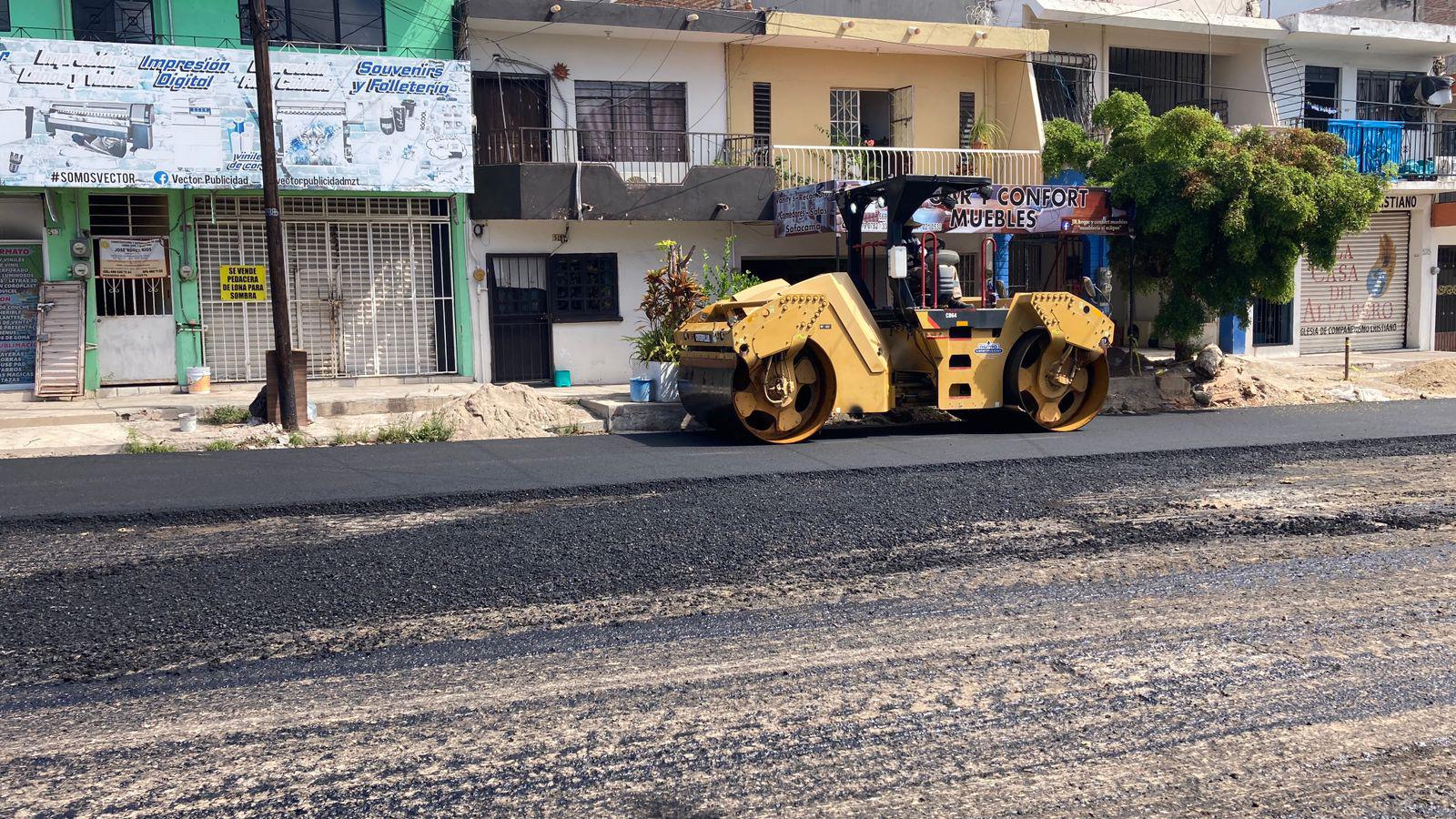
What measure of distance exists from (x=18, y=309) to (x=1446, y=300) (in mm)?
25287

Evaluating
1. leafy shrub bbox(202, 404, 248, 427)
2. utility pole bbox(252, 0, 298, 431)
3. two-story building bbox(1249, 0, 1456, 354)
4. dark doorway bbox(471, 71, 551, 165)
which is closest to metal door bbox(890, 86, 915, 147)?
dark doorway bbox(471, 71, 551, 165)

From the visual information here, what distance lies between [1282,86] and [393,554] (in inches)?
821

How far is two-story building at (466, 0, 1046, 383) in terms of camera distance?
17344mm

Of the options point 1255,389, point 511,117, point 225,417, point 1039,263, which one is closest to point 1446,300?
point 1039,263

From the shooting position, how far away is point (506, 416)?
1291cm

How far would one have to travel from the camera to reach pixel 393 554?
6797 mm

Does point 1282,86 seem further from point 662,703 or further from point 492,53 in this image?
point 662,703

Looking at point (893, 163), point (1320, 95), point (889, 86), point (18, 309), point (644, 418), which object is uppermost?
point (1320, 95)

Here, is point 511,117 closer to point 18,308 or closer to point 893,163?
point 893,163

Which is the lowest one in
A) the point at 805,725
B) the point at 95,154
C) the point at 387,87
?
the point at 805,725

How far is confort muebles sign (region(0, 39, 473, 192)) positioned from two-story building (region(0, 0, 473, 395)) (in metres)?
0.02

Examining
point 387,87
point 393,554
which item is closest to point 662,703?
point 393,554

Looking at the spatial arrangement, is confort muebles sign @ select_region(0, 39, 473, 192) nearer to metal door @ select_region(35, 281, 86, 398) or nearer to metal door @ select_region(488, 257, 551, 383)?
metal door @ select_region(35, 281, 86, 398)

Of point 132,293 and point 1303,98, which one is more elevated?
point 1303,98
